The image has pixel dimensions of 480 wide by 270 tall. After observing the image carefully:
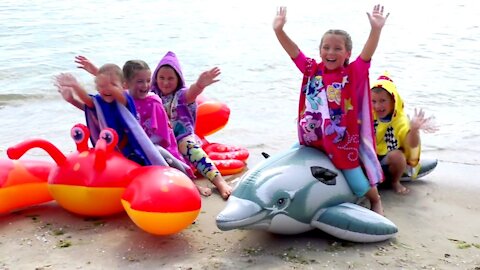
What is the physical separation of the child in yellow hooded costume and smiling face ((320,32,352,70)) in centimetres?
81

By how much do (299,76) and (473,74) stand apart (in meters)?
2.76

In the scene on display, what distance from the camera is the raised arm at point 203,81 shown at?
4.73 metres

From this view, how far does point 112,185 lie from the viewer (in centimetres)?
393

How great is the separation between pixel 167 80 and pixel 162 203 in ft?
5.42

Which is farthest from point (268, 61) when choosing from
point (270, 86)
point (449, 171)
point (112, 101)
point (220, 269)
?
point (220, 269)

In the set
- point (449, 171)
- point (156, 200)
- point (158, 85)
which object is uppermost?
point (158, 85)

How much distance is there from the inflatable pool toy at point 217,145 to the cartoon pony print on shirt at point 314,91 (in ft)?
4.60

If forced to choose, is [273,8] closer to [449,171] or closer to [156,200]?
[449,171]

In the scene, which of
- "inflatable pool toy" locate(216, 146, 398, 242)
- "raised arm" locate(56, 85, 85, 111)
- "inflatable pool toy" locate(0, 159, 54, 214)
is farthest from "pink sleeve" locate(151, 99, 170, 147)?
"inflatable pool toy" locate(216, 146, 398, 242)

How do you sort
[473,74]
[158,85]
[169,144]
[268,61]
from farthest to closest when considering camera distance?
[268,61], [473,74], [158,85], [169,144]

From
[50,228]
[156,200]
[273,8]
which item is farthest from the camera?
[273,8]

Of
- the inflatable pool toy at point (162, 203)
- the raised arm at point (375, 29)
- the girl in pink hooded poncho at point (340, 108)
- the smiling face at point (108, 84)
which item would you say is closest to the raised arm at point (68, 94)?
the smiling face at point (108, 84)

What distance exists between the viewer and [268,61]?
11.1 metres

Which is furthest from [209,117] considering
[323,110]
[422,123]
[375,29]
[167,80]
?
[375,29]
